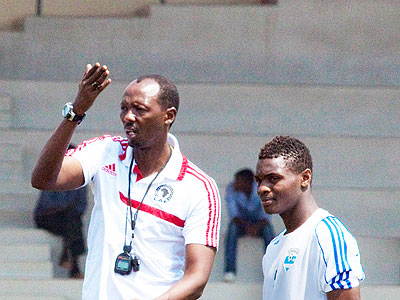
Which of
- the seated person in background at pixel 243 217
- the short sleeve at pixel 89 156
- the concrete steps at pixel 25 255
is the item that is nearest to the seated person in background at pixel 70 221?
the concrete steps at pixel 25 255

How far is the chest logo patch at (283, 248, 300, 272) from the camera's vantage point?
3081mm

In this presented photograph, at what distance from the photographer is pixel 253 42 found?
9.91 metres

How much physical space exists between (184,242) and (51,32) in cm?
706

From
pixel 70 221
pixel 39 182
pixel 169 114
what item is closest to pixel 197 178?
pixel 169 114

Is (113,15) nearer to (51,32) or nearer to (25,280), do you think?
(51,32)

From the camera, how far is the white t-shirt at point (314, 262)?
2.91 meters

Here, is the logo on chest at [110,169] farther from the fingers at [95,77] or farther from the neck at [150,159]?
the fingers at [95,77]

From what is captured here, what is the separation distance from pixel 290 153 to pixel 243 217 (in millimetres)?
4803

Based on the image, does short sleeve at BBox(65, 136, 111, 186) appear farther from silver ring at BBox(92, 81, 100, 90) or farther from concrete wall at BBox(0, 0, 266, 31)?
concrete wall at BBox(0, 0, 266, 31)

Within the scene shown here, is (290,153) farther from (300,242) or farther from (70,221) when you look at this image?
(70,221)

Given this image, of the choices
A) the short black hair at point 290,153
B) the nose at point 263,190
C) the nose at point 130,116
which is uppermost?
the nose at point 130,116

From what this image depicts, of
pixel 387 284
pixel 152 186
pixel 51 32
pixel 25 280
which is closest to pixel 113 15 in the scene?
pixel 51 32

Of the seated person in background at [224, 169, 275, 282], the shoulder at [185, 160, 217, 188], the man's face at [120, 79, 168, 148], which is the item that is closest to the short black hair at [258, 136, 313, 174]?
the shoulder at [185, 160, 217, 188]

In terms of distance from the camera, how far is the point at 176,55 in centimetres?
997
